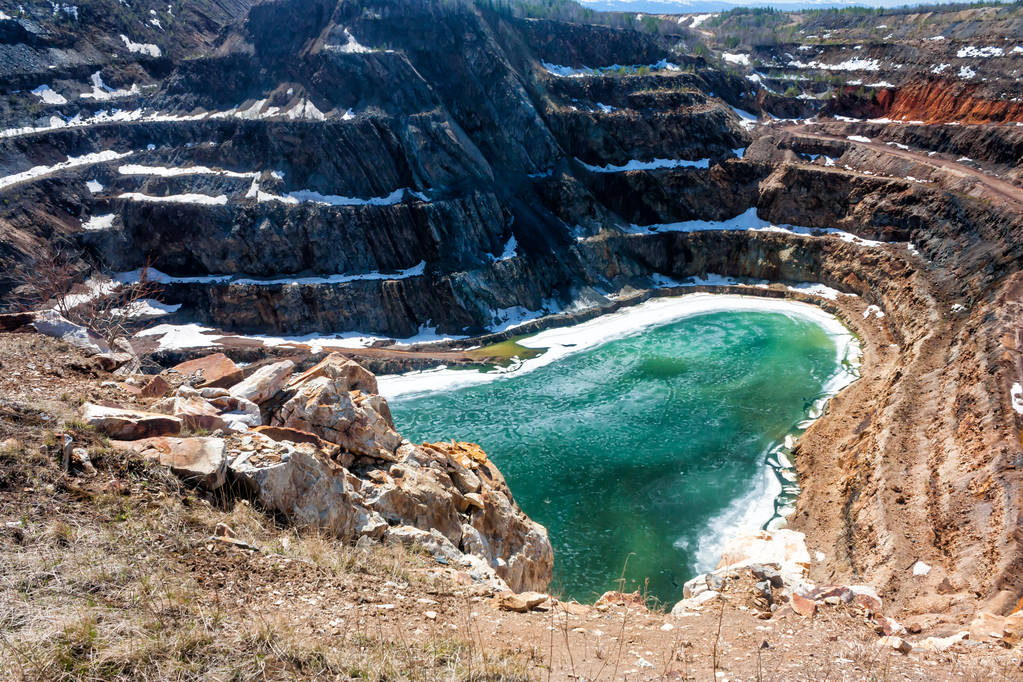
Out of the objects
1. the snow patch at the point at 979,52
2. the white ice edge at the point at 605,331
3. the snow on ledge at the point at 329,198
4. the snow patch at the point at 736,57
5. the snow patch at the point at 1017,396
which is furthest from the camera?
the snow patch at the point at 736,57

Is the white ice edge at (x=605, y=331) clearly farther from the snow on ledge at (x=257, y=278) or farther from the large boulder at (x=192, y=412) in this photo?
the large boulder at (x=192, y=412)

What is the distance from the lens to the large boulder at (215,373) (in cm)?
1498

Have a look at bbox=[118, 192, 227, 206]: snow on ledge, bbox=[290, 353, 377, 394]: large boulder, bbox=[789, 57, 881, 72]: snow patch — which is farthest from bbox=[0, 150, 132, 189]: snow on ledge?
bbox=[789, 57, 881, 72]: snow patch

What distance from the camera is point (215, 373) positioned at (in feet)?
50.1

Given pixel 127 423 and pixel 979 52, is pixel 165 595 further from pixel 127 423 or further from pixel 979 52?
pixel 979 52

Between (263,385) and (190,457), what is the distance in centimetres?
535

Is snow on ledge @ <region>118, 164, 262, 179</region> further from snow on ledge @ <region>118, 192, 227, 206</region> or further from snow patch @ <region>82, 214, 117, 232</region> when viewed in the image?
snow patch @ <region>82, 214, 117, 232</region>

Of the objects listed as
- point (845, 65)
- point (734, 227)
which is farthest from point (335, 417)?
point (845, 65)

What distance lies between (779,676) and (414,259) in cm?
4424

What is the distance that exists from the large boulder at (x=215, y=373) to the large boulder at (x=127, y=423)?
4.27 metres

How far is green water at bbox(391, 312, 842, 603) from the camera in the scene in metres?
23.2

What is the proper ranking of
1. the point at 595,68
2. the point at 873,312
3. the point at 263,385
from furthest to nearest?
1. the point at 595,68
2. the point at 873,312
3. the point at 263,385

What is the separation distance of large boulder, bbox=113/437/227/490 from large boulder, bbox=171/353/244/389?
16.3ft

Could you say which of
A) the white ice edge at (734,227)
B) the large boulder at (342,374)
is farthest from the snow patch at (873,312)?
the large boulder at (342,374)
